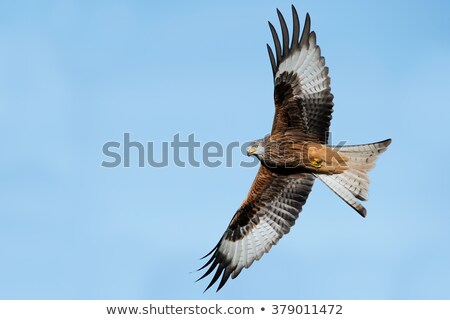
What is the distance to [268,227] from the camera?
12.0 meters

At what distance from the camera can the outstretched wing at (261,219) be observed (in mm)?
11906

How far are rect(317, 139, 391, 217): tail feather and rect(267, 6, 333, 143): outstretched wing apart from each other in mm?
439

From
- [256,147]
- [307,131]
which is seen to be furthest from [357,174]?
[256,147]

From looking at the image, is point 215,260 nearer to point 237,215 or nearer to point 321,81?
point 237,215

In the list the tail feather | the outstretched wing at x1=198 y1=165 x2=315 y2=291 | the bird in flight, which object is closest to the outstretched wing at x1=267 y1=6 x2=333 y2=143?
the bird in flight

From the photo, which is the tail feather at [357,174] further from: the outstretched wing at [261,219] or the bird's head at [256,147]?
the bird's head at [256,147]

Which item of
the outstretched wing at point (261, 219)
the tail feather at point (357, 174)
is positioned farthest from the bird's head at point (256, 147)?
the tail feather at point (357, 174)

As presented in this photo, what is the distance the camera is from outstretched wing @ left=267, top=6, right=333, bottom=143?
1126 cm

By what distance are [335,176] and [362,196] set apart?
18.3 inches

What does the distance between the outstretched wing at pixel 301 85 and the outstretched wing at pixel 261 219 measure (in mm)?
818

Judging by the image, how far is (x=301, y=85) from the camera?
11.3m

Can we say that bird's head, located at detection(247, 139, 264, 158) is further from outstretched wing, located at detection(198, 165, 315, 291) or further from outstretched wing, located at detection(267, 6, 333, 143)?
outstretched wing, located at detection(198, 165, 315, 291)

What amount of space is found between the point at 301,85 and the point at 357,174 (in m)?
1.41

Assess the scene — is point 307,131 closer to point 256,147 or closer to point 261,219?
point 256,147
